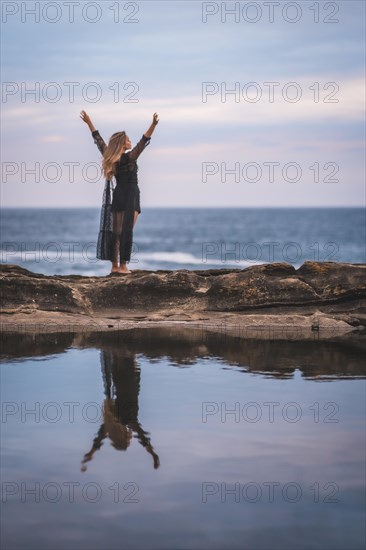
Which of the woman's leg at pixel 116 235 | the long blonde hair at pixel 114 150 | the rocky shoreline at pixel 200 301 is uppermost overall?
the long blonde hair at pixel 114 150

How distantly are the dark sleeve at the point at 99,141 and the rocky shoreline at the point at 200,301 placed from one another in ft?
6.09

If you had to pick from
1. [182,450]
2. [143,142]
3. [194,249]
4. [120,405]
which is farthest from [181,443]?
[194,249]

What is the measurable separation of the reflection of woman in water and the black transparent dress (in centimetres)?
367

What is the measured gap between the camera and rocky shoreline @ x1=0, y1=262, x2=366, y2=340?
41.3 ft

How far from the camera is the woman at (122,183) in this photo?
13.8 metres

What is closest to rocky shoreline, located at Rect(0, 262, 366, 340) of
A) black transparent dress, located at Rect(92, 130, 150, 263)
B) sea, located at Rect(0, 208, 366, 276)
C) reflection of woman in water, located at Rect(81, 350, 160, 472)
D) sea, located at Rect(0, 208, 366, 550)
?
sea, located at Rect(0, 208, 366, 550)

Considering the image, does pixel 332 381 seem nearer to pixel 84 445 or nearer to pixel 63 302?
pixel 84 445

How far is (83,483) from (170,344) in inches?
206

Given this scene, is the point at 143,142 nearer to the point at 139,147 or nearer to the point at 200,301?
the point at 139,147

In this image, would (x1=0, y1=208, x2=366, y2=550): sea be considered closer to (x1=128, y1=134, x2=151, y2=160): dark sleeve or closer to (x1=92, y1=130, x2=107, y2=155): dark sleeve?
(x1=128, y1=134, x2=151, y2=160): dark sleeve

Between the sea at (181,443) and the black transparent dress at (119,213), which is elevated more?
the black transparent dress at (119,213)

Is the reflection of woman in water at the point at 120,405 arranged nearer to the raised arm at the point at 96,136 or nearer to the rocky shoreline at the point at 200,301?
the rocky shoreline at the point at 200,301

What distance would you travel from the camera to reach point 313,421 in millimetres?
7781

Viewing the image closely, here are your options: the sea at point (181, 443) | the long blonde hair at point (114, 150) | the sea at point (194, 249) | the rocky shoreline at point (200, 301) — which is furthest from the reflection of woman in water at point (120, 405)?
the sea at point (194, 249)
